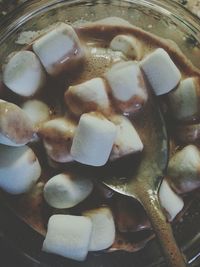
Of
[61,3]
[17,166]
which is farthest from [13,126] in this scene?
[61,3]

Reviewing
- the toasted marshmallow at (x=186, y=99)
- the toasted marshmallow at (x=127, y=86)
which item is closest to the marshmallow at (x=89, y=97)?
the toasted marshmallow at (x=127, y=86)

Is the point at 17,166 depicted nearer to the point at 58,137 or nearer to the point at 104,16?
the point at 58,137

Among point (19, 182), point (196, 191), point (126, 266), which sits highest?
point (19, 182)

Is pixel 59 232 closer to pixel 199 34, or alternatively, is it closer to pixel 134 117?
pixel 134 117

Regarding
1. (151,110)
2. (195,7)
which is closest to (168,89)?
(151,110)

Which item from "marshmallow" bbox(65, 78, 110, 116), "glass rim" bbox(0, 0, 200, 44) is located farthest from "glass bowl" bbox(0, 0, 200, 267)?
"marshmallow" bbox(65, 78, 110, 116)

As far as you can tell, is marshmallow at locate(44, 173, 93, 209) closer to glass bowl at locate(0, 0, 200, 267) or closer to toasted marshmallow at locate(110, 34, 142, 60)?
glass bowl at locate(0, 0, 200, 267)
